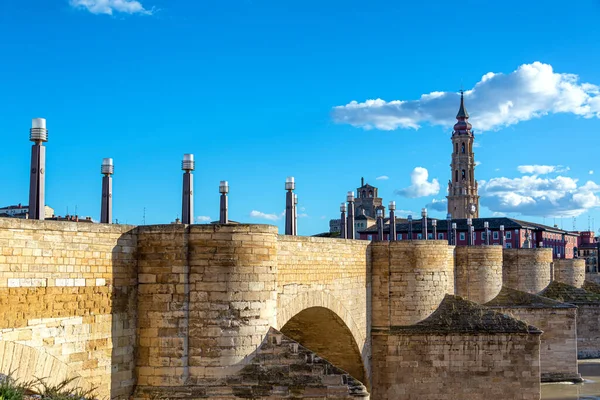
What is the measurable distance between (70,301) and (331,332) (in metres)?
11.4

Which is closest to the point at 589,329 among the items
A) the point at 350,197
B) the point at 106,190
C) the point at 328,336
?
the point at 350,197

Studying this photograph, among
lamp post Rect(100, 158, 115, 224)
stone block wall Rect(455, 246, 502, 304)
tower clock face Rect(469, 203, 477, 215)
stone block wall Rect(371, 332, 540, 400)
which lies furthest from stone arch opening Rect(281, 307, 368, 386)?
tower clock face Rect(469, 203, 477, 215)

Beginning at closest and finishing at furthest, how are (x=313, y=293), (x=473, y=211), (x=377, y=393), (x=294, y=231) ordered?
(x=313, y=293) → (x=294, y=231) → (x=377, y=393) → (x=473, y=211)

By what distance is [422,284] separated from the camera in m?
24.5

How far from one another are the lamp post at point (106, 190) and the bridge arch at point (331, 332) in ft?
18.6

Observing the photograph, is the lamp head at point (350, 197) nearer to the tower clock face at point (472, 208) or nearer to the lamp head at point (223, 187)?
the lamp head at point (223, 187)

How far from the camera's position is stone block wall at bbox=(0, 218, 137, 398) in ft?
31.0

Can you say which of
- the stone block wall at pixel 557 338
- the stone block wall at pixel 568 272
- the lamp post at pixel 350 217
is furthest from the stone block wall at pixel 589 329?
the lamp post at pixel 350 217

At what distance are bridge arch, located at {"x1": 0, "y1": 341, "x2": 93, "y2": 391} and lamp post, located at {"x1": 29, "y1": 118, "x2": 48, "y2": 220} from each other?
7.90 feet

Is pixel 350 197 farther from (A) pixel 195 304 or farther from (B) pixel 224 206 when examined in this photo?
(A) pixel 195 304

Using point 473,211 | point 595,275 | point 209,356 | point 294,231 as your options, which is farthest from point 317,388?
point 473,211

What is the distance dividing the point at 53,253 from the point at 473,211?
92.1m

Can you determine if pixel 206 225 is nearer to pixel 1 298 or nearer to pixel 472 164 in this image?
pixel 1 298

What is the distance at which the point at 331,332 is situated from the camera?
20859mm
